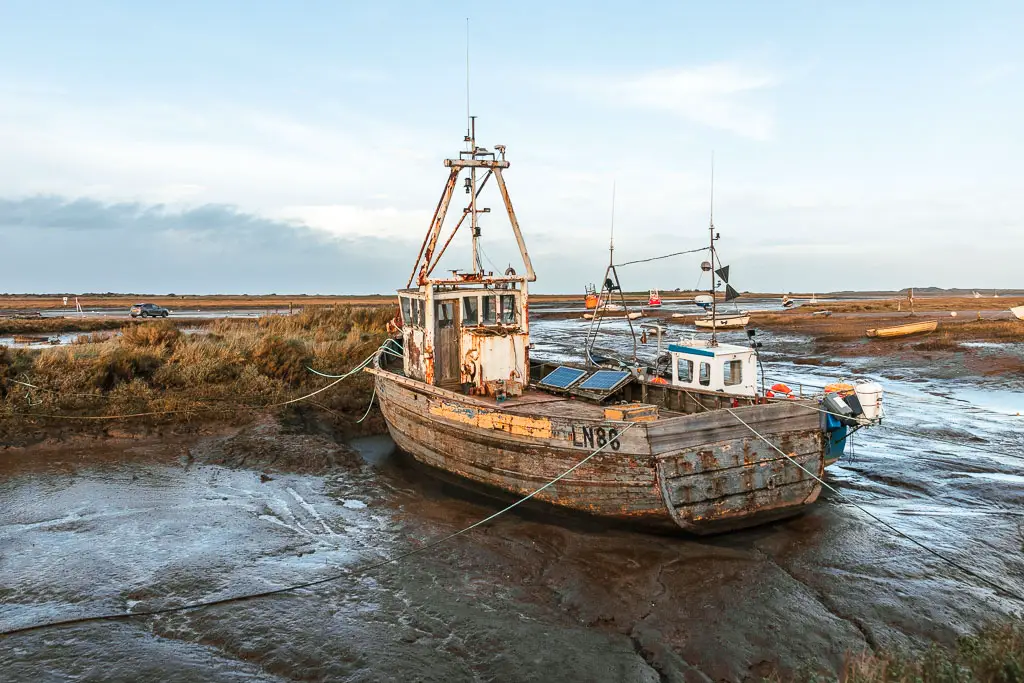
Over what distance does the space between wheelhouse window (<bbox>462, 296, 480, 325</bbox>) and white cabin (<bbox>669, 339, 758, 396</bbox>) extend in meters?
4.27

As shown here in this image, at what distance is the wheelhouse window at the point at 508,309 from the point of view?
12.8m

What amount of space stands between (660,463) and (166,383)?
47.8ft

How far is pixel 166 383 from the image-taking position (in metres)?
17.2

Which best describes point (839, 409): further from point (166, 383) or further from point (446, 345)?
point (166, 383)

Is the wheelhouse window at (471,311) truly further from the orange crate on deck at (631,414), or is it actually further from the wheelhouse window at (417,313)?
the orange crate on deck at (631,414)

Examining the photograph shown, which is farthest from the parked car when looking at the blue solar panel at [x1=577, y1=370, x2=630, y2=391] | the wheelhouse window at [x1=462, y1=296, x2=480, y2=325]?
the blue solar panel at [x1=577, y1=370, x2=630, y2=391]

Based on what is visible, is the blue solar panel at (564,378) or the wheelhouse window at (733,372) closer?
the wheelhouse window at (733,372)

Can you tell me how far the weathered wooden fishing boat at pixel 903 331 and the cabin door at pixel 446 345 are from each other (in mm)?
26395

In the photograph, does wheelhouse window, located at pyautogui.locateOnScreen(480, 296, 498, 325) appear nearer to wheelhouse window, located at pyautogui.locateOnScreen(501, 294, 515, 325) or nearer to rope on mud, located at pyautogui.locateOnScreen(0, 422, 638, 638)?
wheelhouse window, located at pyautogui.locateOnScreen(501, 294, 515, 325)

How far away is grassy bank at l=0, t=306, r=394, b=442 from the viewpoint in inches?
586

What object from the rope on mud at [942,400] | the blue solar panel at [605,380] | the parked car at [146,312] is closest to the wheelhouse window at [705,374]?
the blue solar panel at [605,380]

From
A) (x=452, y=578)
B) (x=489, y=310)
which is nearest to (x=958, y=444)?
(x=489, y=310)

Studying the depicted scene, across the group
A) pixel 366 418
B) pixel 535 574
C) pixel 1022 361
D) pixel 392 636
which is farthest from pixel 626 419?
pixel 1022 361

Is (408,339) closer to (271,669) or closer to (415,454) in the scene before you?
(415,454)
